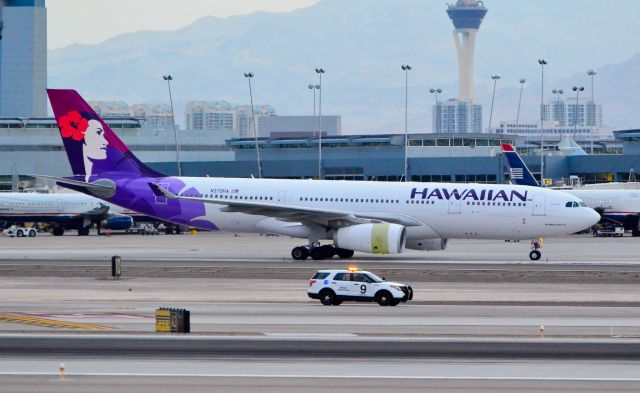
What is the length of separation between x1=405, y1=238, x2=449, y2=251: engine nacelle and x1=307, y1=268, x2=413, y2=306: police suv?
21.2 metres

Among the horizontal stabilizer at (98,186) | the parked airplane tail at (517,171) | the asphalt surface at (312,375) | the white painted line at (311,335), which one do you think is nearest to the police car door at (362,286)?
the white painted line at (311,335)

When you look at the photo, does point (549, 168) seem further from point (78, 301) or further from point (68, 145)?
point (78, 301)

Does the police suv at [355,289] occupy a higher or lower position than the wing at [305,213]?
lower

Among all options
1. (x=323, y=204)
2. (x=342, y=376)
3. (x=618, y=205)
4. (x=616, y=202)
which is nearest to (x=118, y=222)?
(x=616, y=202)

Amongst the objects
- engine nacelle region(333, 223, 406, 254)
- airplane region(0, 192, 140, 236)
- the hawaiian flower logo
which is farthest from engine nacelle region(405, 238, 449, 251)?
airplane region(0, 192, 140, 236)

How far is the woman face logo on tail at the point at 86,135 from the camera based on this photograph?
224ft

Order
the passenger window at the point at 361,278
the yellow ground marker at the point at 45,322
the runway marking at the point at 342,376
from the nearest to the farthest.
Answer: the runway marking at the point at 342,376 → the yellow ground marker at the point at 45,322 → the passenger window at the point at 361,278

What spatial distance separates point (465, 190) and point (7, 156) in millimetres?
97696

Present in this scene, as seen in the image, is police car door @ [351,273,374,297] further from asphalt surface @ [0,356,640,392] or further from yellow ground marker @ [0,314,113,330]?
asphalt surface @ [0,356,640,392]

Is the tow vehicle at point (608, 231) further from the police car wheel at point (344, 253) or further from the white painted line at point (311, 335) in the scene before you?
the white painted line at point (311, 335)

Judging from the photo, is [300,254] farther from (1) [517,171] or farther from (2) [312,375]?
(1) [517,171]

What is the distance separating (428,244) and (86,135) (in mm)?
18794

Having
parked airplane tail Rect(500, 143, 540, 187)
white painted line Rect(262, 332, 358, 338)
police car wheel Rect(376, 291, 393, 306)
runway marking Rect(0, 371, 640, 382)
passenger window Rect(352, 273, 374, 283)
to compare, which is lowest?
runway marking Rect(0, 371, 640, 382)

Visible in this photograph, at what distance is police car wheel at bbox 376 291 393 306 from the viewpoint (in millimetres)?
44188
